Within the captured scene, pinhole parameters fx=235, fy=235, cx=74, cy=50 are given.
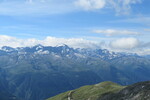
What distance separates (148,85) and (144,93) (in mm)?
12503

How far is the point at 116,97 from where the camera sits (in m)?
194

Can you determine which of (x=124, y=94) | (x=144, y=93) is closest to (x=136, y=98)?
(x=144, y=93)

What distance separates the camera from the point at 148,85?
172500mm

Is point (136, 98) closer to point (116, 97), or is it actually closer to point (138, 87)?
point (138, 87)

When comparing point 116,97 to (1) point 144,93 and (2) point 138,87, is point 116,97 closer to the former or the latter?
(2) point 138,87

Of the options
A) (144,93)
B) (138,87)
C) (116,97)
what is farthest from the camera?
(116,97)

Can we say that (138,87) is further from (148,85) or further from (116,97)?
(116,97)

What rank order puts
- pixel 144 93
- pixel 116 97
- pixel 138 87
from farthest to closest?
pixel 116 97
pixel 138 87
pixel 144 93

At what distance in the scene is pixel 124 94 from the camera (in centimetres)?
18725

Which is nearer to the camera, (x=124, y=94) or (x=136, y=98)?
(x=136, y=98)

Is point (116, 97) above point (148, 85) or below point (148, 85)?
below

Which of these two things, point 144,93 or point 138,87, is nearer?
point 144,93

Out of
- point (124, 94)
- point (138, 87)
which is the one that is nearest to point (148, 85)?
point (138, 87)

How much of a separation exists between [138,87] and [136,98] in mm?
16472
